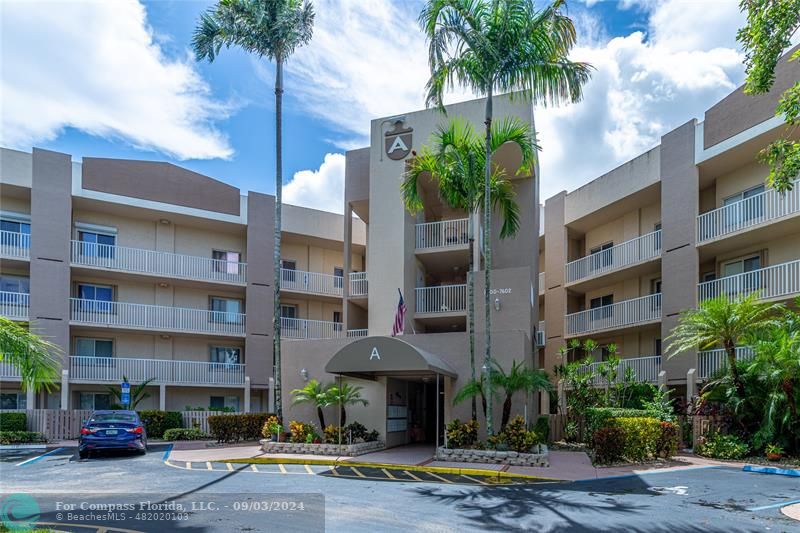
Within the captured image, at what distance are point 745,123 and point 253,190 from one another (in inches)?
879

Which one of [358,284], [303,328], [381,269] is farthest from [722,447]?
[303,328]

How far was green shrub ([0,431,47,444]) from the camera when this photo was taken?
74.2 feet

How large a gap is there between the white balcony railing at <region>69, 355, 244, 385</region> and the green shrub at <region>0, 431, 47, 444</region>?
4450mm

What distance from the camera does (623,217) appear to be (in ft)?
97.2

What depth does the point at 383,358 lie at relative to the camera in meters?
17.2

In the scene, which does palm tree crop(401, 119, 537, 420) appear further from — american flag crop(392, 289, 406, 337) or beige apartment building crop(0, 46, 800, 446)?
american flag crop(392, 289, 406, 337)

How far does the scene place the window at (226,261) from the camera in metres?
31.8

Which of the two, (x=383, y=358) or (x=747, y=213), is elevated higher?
(x=747, y=213)

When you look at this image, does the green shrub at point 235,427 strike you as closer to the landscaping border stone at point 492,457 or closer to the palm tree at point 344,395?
the palm tree at point 344,395

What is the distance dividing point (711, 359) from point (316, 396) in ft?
45.2

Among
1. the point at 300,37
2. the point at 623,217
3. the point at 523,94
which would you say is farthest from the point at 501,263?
the point at 300,37

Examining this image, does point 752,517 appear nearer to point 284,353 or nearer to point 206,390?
point 284,353

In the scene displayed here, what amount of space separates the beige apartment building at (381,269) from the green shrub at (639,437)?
3.04 meters

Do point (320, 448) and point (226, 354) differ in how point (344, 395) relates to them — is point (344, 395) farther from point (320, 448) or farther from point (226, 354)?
point (226, 354)
